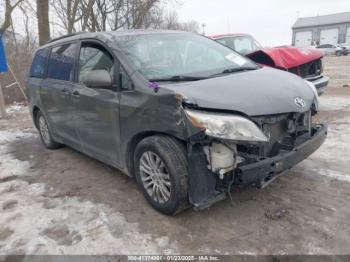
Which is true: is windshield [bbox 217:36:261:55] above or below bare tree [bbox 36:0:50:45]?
below

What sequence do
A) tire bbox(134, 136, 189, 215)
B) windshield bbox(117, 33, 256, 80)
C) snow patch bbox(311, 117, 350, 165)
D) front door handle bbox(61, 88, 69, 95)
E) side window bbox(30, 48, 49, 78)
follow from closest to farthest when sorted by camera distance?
tire bbox(134, 136, 189, 215)
windshield bbox(117, 33, 256, 80)
front door handle bbox(61, 88, 69, 95)
snow patch bbox(311, 117, 350, 165)
side window bbox(30, 48, 49, 78)

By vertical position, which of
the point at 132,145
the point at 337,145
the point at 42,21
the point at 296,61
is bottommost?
the point at 337,145

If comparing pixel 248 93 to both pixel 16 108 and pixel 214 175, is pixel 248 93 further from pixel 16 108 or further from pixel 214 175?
pixel 16 108

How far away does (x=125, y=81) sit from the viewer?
3258 mm

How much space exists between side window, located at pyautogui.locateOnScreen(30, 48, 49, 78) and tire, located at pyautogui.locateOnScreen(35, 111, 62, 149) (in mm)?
689

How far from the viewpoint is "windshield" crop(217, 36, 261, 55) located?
7891 mm

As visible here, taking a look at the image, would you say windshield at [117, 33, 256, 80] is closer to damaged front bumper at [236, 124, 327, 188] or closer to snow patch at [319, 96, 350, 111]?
damaged front bumper at [236, 124, 327, 188]

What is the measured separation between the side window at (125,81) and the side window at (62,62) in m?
1.23

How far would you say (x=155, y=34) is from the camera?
12.7 ft

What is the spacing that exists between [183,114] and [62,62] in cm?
260

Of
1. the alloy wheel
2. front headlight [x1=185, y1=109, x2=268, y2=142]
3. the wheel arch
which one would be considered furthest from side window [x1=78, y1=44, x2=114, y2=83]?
front headlight [x1=185, y1=109, x2=268, y2=142]

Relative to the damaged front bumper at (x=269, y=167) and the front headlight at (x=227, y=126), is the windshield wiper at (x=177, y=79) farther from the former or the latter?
the damaged front bumper at (x=269, y=167)

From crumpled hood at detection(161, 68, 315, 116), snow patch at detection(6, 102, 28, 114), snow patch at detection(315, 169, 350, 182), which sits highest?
crumpled hood at detection(161, 68, 315, 116)

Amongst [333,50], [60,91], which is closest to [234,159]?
[60,91]
